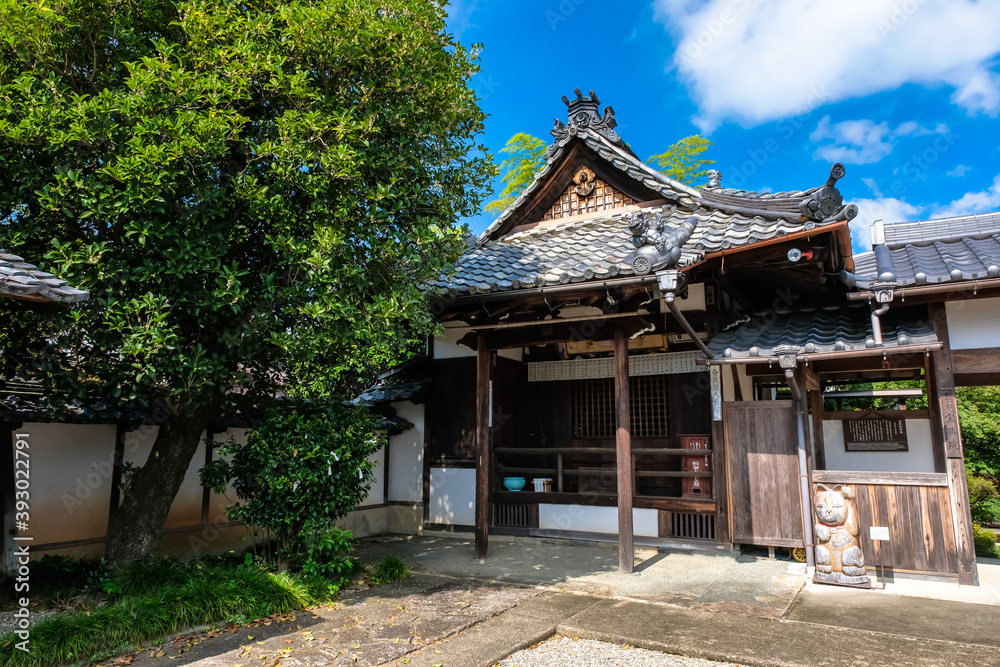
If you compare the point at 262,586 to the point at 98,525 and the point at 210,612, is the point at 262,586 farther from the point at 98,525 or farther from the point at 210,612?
the point at 98,525

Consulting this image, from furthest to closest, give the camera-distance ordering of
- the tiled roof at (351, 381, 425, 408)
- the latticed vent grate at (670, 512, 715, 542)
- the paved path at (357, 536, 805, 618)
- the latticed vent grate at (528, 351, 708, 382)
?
1. the tiled roof at (351, 381, 425, 408)
2. the latticed vent grate at (528, 351, 708, 382)
3. the latticed vent grate at (670, 512, 715, 542)
4. the paved path at (357, 536, 805, 618)

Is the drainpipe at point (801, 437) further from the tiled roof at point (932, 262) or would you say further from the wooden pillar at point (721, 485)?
the tiled roof at point (932, 262)

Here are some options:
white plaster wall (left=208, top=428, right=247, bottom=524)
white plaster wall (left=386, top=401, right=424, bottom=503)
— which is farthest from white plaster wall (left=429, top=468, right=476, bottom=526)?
white plaster wall (left=208, top=428, right=247, bottom=524)

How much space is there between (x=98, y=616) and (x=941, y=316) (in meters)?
9.53

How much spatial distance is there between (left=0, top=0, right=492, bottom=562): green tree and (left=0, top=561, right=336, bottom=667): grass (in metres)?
0.61

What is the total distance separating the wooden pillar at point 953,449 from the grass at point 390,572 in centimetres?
643

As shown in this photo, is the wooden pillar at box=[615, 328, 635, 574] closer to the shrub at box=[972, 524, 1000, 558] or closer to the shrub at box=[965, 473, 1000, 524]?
the shrub at box=[972, 524, 1000, 558]

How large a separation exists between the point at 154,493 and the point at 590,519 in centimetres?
624

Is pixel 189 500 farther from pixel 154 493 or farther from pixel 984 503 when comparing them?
pixel 984 503

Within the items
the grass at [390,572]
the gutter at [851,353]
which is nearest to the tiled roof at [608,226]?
the gutter at [851,353]

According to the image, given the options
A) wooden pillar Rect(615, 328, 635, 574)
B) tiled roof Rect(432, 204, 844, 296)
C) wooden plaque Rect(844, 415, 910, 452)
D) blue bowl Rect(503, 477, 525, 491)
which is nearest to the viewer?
tiled roof Rect(432, 204, 844, 296)

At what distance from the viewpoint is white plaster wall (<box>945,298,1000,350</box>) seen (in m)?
7.47

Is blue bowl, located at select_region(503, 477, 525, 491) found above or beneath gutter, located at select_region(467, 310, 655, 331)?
beneath

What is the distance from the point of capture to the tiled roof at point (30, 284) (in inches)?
165
